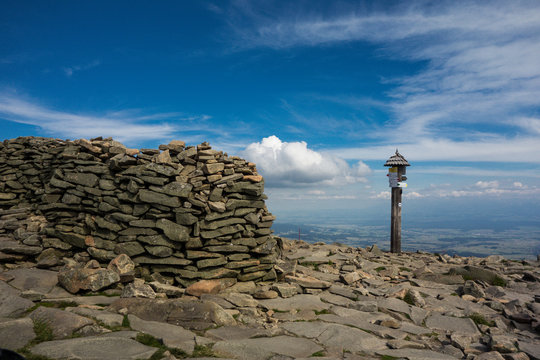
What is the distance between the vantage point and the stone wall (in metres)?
9.96

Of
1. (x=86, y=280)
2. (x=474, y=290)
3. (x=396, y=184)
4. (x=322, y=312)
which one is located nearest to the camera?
(x=86, y=280)

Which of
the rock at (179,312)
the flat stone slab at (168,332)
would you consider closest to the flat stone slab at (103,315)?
the flat stone slab at (168,332)

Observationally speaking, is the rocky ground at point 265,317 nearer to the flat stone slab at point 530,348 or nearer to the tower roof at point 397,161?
the flat stone slab at point 530,348

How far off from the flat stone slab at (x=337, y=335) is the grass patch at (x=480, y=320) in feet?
12.7

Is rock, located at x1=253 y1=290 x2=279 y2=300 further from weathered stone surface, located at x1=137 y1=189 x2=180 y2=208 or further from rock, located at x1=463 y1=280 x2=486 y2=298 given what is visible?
rock, located at x1=463 y1=280 x2=486 y2=298

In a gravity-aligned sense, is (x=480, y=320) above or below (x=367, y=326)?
below

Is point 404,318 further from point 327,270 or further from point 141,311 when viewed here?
point 141,311

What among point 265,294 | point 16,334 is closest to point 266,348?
point 265,294

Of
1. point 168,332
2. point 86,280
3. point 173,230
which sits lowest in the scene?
point 168,332

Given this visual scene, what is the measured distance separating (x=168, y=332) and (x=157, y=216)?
450cm

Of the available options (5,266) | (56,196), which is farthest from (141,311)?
(56,196)

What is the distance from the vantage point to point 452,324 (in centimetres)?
864

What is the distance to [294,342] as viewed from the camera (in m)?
6.44

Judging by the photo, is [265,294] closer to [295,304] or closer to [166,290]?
[295,304]
